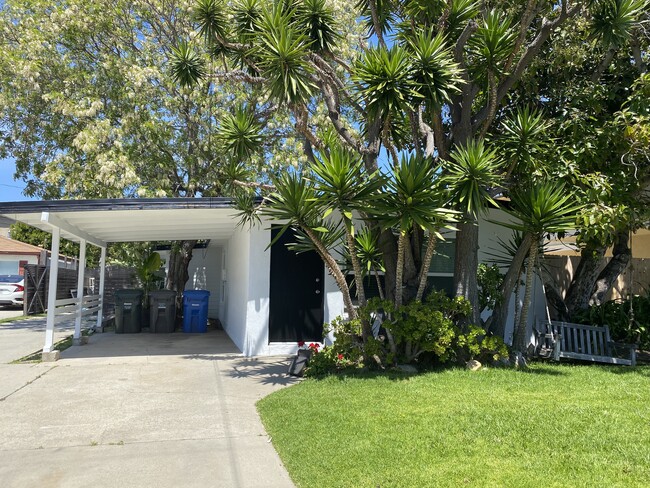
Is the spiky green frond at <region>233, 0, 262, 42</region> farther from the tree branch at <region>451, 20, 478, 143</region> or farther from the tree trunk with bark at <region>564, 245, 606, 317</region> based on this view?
the tree trunk with bark at <region>564, 245, 606, 317</region>

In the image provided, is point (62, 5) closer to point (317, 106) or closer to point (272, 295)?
point (317, 106)

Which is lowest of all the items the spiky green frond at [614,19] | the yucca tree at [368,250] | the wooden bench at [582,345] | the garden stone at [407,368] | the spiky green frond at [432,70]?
the garden stone at [407,368]

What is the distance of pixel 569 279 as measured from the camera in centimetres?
1220

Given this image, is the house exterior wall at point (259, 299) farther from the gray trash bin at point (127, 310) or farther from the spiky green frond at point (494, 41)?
the gray trash bin at point (127, 310)

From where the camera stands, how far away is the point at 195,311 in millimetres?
14336

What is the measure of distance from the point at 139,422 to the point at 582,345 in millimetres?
6851

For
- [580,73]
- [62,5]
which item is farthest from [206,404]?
[62,5]

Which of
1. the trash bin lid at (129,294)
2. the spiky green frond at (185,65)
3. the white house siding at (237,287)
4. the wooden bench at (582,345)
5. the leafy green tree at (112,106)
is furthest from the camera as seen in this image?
the trash bin lid at (129,294)

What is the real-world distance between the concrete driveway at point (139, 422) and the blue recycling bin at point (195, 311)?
13.7 feet

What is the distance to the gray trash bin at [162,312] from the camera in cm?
1406

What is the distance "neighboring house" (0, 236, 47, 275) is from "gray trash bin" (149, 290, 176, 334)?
1808 centimetres

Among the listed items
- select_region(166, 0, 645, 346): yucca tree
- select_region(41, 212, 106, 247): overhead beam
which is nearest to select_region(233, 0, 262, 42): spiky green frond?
select_region(166, 0, 645, 346): yucca tree

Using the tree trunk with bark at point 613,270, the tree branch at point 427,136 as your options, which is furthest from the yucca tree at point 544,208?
the tree trunk with bark at point 613,270

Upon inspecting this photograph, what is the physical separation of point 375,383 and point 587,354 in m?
3.97
